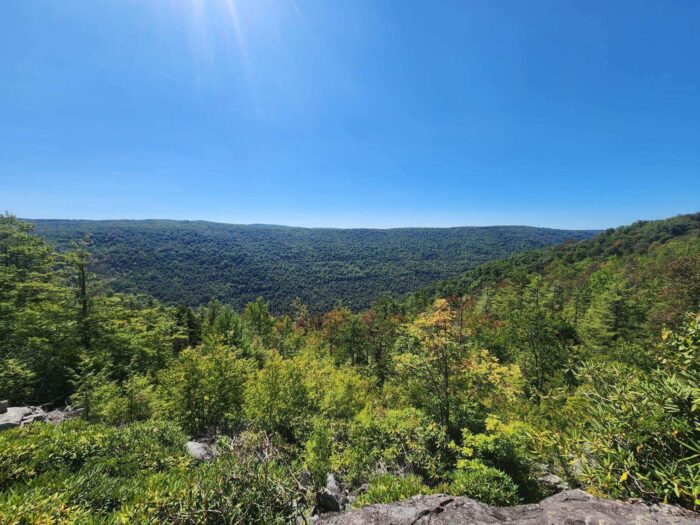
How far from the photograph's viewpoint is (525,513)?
4629mm

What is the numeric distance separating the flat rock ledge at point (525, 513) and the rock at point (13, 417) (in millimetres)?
12120

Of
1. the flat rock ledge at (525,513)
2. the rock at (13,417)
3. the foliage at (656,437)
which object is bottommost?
the rock at (13,417)

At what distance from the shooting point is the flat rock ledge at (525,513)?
304 cm

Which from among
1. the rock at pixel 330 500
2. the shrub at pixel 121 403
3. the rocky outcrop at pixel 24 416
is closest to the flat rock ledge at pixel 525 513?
the rock at pixel 330 500

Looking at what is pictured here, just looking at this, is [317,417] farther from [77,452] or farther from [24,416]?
[24,416]

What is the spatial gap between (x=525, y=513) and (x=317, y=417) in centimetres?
1220

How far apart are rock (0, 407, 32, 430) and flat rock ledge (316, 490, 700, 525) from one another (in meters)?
12.1

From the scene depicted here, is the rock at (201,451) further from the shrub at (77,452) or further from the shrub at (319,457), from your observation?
the shrub at (319,457)

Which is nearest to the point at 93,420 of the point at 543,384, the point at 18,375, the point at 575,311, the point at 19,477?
the point at 18,375

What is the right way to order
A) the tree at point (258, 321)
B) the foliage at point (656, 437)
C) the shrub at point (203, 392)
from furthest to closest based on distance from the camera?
1. the tree at point (258, 321)
2. the shrub at point (203, 392)
3. the foliage at point (656, 437)

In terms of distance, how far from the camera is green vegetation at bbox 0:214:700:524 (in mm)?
3904

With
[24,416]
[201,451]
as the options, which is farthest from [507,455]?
[24,416]

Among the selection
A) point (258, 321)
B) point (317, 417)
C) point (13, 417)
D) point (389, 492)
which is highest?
point (389, 492)

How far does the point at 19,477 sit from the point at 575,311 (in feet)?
199
